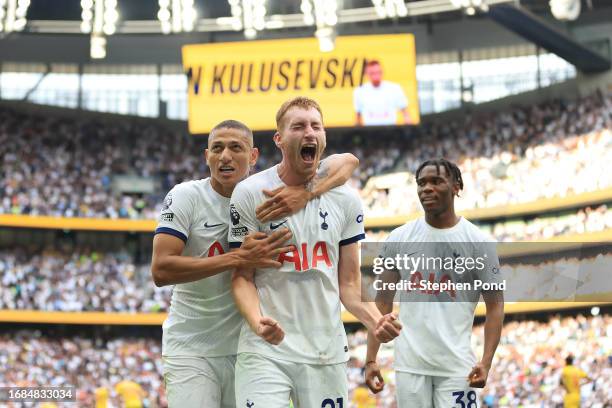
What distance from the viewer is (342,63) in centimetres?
3700

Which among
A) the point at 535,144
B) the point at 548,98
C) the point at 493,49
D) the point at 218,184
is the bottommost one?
the point at 218,184

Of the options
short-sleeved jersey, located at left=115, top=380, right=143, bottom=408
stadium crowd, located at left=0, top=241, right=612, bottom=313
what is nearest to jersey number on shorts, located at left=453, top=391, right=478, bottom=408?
short-sleeved jersey, located at left=115, top=380, right=143, bottom=408

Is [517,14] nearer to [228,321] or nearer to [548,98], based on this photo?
A: [548,98]

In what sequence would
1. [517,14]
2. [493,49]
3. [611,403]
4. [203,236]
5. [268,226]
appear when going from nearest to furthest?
[268,226]
[203,236]
[611,403]
[517,14]
[493,49]

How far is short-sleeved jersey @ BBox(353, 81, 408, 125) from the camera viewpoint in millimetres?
36188

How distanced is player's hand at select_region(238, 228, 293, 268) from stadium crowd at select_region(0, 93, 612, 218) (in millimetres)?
27650

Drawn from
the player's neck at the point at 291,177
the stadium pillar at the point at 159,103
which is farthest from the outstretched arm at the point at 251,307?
the stadium pillar at the point at 159,103

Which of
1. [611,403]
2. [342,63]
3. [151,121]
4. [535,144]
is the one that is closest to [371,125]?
[342,63]

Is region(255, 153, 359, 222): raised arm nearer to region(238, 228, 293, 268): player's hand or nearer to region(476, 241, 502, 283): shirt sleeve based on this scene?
region(238, 228, 293, 268): player's hand

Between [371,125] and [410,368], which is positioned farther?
[371,125]

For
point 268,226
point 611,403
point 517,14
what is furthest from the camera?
point 517,14

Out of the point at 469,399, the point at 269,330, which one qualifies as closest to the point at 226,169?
the point at 269,330

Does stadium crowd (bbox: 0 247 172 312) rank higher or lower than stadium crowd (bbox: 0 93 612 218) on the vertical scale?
lower

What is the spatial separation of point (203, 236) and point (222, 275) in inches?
11.5
